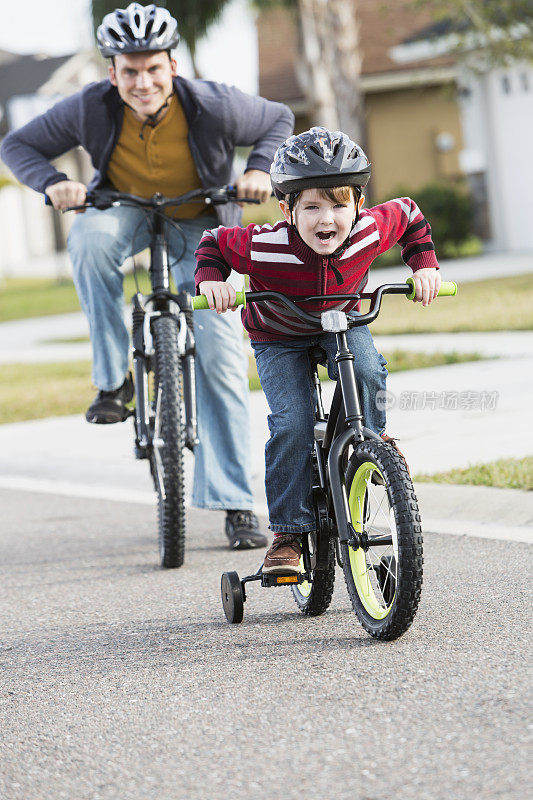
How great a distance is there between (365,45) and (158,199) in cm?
2467

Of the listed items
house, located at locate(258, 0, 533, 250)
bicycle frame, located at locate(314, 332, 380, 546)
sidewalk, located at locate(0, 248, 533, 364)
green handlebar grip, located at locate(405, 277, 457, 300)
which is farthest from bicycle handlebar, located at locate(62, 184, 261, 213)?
house, located at locate(258, 0, 533, 250)

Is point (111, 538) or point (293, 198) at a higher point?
point (293, 198)

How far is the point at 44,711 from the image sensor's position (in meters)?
3.67

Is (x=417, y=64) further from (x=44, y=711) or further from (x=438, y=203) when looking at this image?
(x=44, y=711)

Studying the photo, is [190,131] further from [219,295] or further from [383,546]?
[383,546]

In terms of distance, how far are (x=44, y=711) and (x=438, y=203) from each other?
22418 mm

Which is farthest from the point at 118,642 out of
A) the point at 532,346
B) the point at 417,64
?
the point at 417,64

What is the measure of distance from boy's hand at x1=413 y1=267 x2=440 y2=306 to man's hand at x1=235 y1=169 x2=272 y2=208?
1516 mm

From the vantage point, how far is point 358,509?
4.02m

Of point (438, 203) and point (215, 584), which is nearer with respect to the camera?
point (215, 584)

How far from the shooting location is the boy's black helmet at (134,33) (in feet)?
17.7

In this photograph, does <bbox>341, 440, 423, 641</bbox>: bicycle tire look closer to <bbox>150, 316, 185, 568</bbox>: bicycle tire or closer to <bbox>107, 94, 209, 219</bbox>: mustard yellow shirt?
<bbox>150, 316, 185, 568</bbox>: bicycle tire

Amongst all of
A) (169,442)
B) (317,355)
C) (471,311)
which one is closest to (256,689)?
(317,355)

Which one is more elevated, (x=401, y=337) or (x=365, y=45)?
(x=365, y=45)
